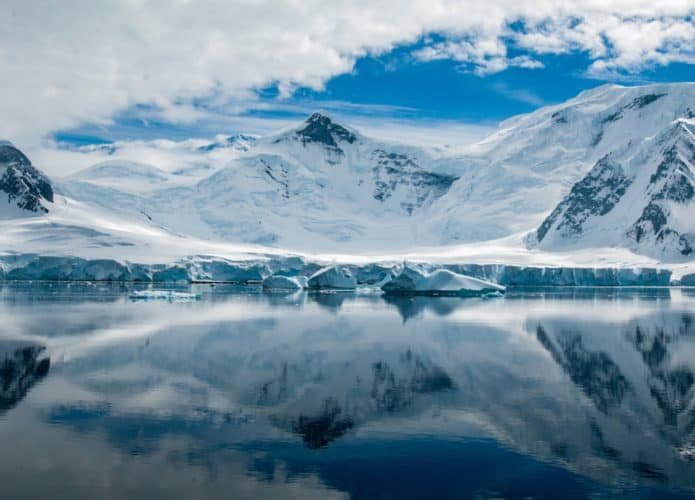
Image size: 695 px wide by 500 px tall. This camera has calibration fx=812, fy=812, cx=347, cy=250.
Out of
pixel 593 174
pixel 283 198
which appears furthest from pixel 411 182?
pixel 593 174

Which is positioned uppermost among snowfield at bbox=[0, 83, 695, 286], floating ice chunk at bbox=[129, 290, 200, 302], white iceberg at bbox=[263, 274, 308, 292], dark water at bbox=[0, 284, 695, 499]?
snowfield at bbox=[0, 83, 695, 286]

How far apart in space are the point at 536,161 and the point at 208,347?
5916 inches

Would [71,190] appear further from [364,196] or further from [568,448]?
[568,448]

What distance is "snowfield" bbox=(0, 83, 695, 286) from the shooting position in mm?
94562

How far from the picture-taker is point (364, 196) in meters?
194

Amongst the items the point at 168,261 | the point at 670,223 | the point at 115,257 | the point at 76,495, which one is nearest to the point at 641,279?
the point at 670,223

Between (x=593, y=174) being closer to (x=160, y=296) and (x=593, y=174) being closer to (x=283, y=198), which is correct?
(x=283, y=198)

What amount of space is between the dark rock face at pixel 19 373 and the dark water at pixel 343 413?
0.26ft

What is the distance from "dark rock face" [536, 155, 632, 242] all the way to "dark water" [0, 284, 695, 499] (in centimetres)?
11090

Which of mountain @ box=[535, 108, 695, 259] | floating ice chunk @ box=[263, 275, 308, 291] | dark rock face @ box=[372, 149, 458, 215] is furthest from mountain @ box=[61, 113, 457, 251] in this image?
floating ice chunk @ box=[263, 275, 308, 291]

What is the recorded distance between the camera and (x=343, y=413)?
56.3 ft

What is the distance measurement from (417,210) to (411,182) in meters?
8.25

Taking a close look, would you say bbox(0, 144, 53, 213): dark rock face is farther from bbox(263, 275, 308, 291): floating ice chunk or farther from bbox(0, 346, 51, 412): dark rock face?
bbox(0, 346, 51, 412): dark rock face

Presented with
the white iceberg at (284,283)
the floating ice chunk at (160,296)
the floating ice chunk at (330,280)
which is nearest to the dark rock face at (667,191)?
the floating ice chunk at (330,280)
